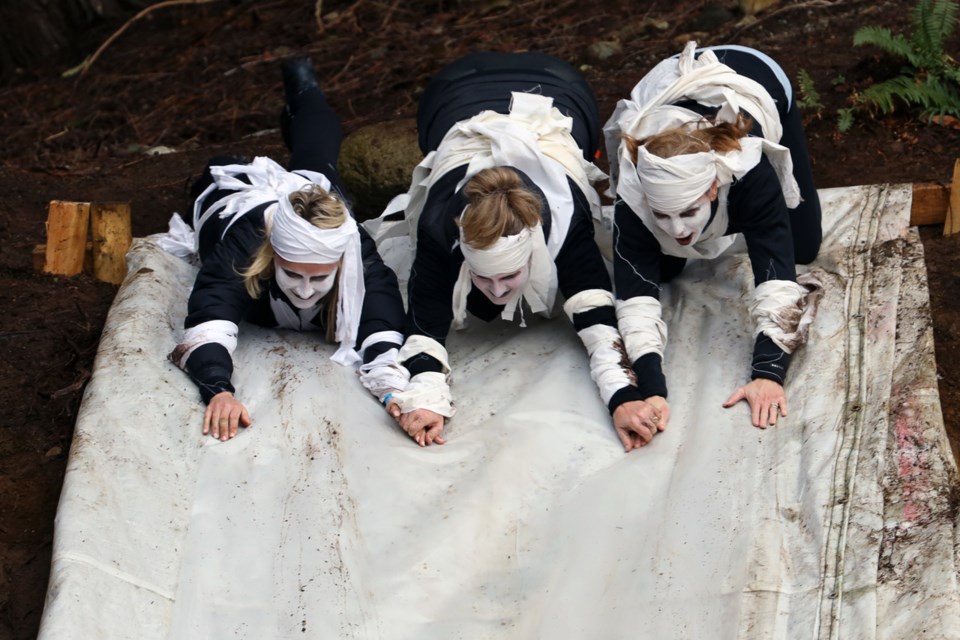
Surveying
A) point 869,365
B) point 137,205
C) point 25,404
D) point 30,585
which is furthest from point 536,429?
point 137,205

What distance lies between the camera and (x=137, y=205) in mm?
5871

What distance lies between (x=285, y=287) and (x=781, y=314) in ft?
5.54

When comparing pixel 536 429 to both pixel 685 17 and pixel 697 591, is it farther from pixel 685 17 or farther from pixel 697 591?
pixel 685 17

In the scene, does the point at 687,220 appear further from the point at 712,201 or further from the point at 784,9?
the point at 784,9

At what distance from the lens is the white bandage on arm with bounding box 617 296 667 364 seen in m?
3.82

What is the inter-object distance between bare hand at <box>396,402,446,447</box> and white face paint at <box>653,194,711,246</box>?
98cm

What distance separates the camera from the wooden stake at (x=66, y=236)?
193 inches

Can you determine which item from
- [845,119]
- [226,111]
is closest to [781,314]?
[845,119]

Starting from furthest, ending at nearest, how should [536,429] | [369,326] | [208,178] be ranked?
[208,178] < [369,326] < [536,429]

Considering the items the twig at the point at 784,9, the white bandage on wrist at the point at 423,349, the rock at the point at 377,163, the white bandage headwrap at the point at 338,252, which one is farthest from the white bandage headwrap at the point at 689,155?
the twig at the point at 784,9

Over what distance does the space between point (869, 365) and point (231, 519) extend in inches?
81.2

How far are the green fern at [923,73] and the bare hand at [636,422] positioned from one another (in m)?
2.38

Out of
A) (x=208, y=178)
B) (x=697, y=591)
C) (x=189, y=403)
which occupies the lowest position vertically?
(x=697, y=591)

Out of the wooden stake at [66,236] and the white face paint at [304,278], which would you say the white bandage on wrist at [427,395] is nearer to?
the white face paint at [304,278]
